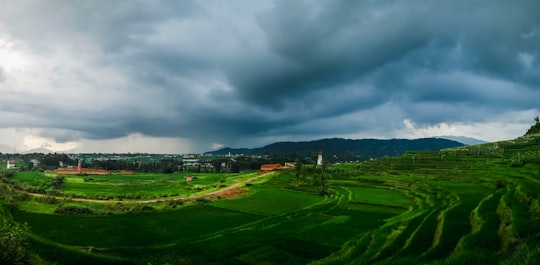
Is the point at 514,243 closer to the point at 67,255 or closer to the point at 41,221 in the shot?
the point at 67,255

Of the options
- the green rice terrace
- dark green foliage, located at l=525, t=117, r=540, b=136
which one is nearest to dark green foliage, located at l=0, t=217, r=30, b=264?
the green rice terrace

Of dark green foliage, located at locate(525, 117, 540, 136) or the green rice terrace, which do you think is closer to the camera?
the green rice terrace

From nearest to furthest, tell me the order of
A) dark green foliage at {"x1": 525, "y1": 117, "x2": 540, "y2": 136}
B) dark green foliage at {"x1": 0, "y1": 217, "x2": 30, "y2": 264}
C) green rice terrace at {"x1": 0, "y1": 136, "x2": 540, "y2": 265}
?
1. dark green foliage at {"x1": 0, "y1": 217, "x2": 30, "y2": 264}
2. green rice terrace at {"x1": 0, "y1": 136, "x2": 540, "y2": 265}
3. dark green foliage at {"x1": 525, "y1": 117, "x2": 540, "y2": 136}

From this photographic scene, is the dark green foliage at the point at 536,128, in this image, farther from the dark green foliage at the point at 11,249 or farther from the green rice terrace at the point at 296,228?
the dark green foliage at the point at 11,249

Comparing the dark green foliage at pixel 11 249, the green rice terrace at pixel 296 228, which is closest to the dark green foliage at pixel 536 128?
the green rice terrace at pixel 296 228

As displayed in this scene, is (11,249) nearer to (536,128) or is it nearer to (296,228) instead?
(296,228)

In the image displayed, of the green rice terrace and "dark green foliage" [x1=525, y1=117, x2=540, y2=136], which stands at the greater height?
"dark green foliage" [x1=525, y1=117, x2=540, y2=136]

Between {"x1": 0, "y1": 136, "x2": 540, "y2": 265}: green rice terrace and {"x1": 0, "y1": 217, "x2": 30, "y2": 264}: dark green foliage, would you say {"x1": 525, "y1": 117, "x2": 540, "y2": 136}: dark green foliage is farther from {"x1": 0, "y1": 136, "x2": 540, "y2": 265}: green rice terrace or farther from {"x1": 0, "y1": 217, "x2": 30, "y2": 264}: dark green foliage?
{"x1": 0, "y1": 217, "x2": 30, "y2": 264}: dark green foliage

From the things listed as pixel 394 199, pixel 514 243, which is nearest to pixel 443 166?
pixel 394 199

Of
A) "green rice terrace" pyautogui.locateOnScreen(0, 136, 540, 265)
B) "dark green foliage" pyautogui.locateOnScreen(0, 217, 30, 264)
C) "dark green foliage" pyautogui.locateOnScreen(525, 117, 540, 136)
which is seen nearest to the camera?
"dark green foliage" pyautogui.locateOnScreen(0, 217, 30, 264)

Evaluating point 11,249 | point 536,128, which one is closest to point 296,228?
point 11,249

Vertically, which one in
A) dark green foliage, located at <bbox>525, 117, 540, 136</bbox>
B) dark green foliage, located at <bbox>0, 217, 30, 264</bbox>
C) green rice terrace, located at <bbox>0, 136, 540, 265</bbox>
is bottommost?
green rice terrace, located at <bbox>0, 136, 540, 265</bbox>
